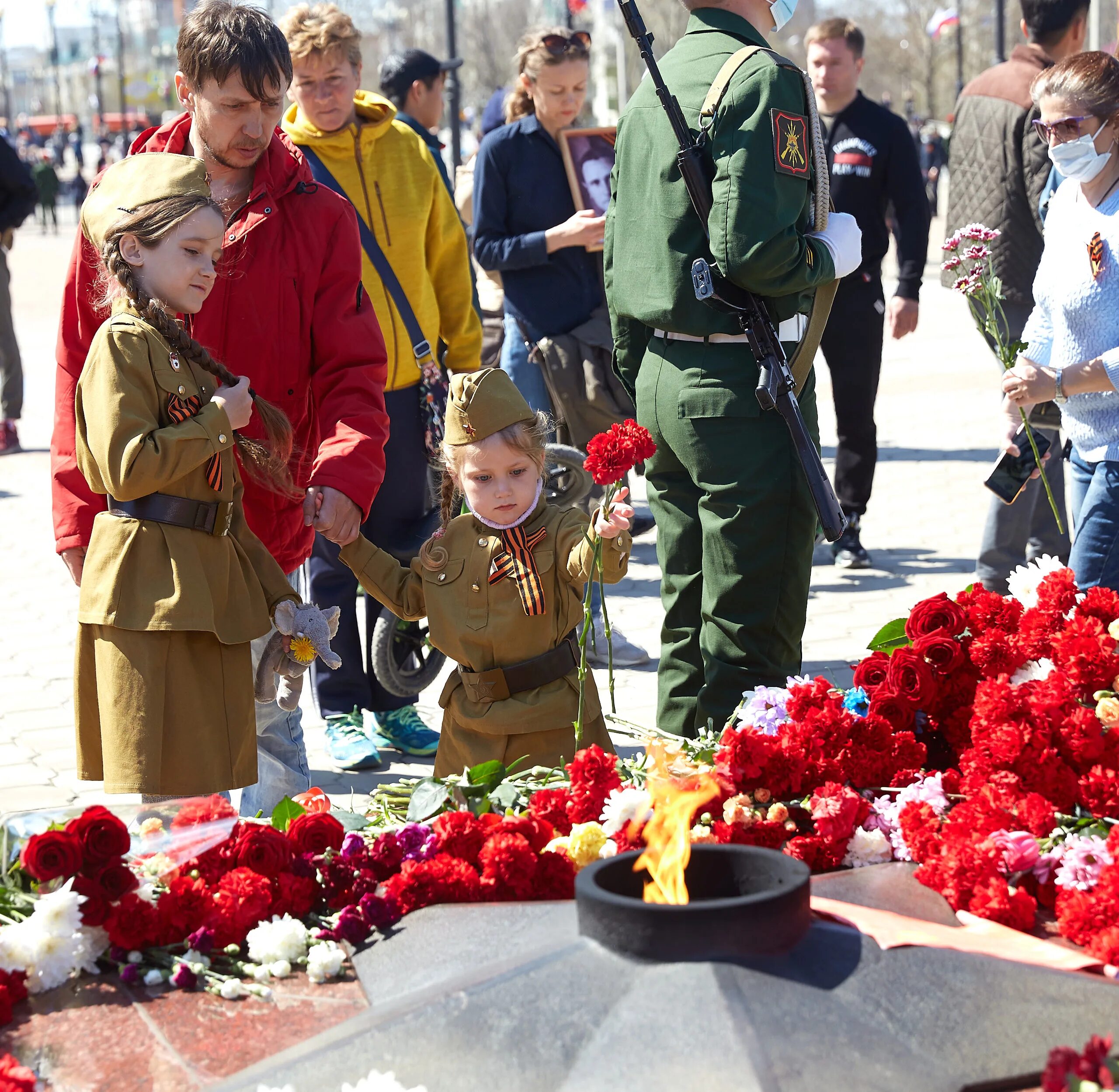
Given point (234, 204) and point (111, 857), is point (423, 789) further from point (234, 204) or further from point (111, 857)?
point (234, 204)

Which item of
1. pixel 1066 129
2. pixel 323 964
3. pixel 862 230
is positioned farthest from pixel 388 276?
pixel 323 964

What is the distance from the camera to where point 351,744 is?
4883 mm

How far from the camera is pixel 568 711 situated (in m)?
3.59

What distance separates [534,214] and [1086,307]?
271cm

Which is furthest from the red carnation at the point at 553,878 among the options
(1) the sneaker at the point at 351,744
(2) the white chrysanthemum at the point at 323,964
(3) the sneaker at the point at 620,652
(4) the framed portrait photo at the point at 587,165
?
(4) the framed portrait photo at the point at 587,165

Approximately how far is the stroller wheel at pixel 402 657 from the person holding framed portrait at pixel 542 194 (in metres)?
1.22

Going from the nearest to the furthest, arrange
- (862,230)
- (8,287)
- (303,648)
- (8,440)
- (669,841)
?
(669,841)
(303,648)
(862,230)
(8,287)
(8,440)

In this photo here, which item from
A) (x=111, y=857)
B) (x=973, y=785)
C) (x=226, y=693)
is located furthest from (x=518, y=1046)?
(x=226, y=693)

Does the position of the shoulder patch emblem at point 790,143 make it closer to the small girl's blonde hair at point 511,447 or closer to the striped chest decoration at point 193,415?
the small girl's blonde hair at point 511,447

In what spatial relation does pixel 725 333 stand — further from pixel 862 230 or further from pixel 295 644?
pixel 862 230

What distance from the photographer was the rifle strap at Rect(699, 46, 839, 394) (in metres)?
3.52

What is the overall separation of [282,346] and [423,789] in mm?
1357

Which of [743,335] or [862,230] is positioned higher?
[862,230]

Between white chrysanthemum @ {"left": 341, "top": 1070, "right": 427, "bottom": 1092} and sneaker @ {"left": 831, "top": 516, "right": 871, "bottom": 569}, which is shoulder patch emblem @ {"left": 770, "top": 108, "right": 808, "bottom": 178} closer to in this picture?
white chrysanthemum @ {"left": 341, "top": 1070, "right": 427, "bottom": 1092}
